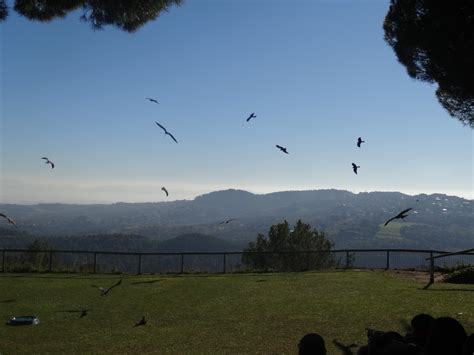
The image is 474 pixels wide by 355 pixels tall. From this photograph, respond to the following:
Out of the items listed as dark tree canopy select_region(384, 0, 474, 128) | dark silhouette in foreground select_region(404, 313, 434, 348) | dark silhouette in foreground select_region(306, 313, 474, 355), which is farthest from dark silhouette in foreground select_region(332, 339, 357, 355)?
dark tree canopy select_region(384, 0, 474, 128)

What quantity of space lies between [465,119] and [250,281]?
1346cm

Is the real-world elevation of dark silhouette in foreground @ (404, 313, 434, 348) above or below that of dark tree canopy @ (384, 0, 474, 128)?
below

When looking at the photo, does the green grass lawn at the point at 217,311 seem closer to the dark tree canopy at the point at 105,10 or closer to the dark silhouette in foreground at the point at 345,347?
the dark silhouette in foreground at the point at 345,347

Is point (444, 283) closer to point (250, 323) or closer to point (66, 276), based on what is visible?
point (250, 323)

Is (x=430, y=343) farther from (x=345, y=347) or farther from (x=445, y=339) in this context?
(x=345, y=347)

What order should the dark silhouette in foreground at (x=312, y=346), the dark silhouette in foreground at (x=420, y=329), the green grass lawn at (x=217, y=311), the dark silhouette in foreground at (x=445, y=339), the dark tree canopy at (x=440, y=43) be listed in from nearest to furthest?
the dark silhouette in foreground at (x=445, y=339) → the dark silhouette in foreground at (x=312, y=346) → the dark silhouette in foreground at (x=420, y=329) → the dark tree canopy at (x=440, y=43) → the green grass lawn at (x=217, y=311)

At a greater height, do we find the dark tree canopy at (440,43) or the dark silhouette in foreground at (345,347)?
the dark tree canopy at (440,43)

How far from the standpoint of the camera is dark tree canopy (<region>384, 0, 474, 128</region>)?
1040cm

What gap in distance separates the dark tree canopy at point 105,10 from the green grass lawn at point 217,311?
27.0 ft

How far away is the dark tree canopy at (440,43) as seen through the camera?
10398 mm

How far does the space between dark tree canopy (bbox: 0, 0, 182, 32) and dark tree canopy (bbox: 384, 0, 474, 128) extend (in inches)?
225

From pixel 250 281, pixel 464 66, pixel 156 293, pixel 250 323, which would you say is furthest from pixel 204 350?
pixel 250 281

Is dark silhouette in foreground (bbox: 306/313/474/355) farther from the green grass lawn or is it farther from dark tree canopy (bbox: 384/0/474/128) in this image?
dark tree canopy (bbox: 384/0/474/128)

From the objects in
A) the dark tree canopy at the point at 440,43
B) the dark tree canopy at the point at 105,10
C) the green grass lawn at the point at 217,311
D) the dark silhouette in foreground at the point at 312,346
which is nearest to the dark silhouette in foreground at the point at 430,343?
the dark silhouette in foreground at the point at 312,346
